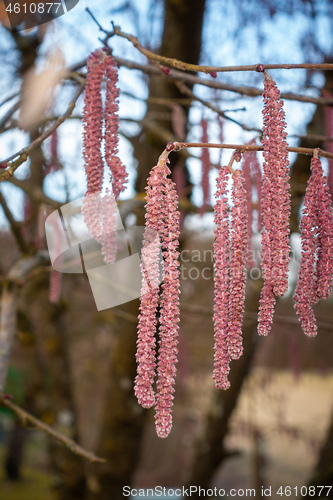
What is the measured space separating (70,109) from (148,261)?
0.48m

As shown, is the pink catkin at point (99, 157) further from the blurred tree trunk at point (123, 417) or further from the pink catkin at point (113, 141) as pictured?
the blurred tree trunk at point (123, 417)

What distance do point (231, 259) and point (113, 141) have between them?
0.34m

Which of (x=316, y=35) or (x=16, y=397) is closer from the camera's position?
(x=16, y=397)

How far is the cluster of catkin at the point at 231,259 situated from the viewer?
2.30 feet

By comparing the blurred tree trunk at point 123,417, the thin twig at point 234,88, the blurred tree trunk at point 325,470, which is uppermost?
the thin twig at point 234,88

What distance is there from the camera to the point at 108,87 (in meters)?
0.94

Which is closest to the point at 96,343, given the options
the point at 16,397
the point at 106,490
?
the point at 106,490

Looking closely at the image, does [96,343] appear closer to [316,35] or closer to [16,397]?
[16,397]

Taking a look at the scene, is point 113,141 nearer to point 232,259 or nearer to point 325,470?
point 232,259

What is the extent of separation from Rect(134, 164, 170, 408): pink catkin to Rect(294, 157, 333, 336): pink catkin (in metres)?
0.22

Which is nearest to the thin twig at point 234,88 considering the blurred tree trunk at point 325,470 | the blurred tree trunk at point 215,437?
the blurred tree trunk at point 215,437

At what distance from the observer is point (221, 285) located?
0.73m

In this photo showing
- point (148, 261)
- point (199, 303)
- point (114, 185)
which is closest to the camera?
point (148, 261)

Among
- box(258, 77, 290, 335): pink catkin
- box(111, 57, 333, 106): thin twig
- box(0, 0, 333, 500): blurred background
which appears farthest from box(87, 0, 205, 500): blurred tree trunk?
box(258, 77, 290, 335): pink catkin
